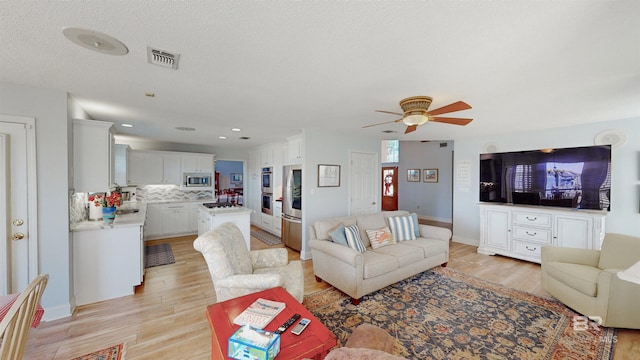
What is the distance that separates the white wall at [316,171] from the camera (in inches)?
170

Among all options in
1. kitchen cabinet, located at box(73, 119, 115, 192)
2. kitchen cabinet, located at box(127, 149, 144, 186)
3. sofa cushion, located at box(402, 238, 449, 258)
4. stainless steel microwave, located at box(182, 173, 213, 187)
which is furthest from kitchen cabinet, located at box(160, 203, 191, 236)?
sofa cushion, located at box(402, 238, 449, 258)

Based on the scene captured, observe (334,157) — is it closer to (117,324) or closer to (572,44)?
(572,44)

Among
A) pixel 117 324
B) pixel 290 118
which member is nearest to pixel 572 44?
pixel 290 118

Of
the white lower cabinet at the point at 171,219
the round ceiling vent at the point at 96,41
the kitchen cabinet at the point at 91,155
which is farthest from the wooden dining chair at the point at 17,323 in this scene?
the white lower cabinet at the point at 171,219

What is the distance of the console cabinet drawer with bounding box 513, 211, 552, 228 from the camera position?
391 cm

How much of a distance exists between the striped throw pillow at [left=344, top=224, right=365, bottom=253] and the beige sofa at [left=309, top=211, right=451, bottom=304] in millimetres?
101

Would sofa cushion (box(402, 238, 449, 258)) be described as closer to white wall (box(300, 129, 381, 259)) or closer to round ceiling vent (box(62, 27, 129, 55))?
white wall (box(300, 129, 381, 259))

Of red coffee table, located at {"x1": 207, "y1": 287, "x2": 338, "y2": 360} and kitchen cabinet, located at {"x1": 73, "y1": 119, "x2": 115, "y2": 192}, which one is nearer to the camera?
red coffee table, located at {"x1": 207, "y1": 287, "x2": 338, "y2": 360}

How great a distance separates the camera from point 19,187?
229cm

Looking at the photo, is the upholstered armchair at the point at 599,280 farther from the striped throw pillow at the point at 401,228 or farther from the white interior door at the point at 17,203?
the white interior door at the point at 17,203

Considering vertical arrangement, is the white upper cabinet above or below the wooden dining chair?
above

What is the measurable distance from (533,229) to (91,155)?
6519 mm

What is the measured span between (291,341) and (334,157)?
3.60m

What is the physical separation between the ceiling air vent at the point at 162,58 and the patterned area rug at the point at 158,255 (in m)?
3.45
